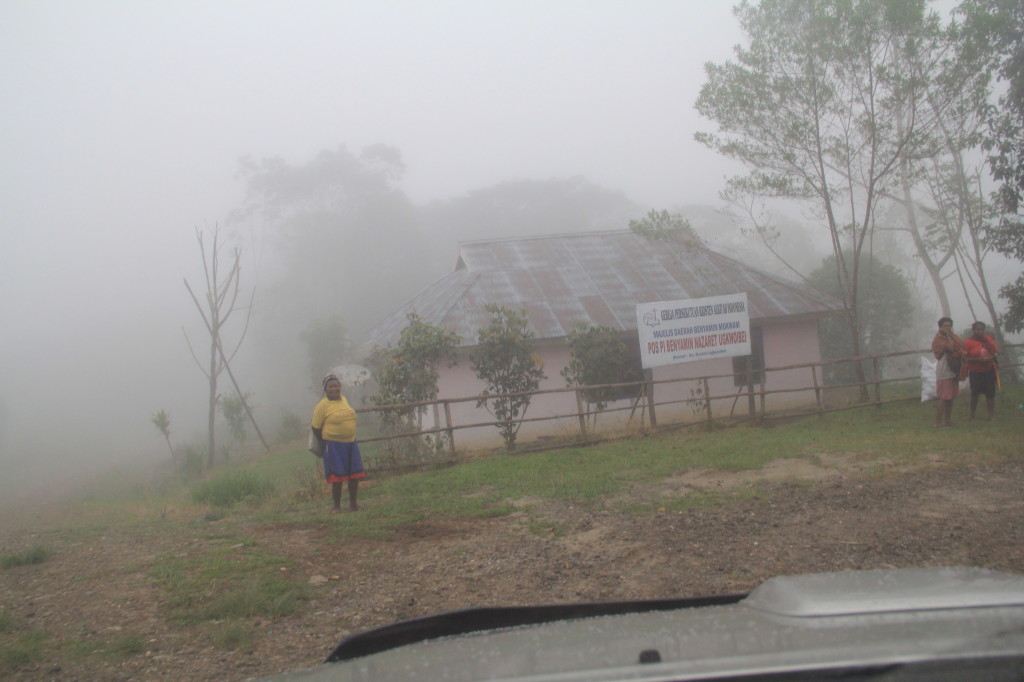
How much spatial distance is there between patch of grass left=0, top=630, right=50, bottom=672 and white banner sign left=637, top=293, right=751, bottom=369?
33.9ft

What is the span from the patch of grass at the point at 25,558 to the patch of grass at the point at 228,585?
1.33 m

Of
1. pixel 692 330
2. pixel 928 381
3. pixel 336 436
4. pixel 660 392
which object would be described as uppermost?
pixel 692 330

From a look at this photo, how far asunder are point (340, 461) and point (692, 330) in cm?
773

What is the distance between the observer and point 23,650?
4277 mm

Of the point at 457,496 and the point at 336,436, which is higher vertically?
the point at 336,436

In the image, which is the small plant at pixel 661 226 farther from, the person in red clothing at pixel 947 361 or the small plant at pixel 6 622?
the small plant at pixel 6 622

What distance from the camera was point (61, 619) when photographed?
4.89 meters

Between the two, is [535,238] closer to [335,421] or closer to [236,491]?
[236,491]

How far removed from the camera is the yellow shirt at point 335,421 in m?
8.10

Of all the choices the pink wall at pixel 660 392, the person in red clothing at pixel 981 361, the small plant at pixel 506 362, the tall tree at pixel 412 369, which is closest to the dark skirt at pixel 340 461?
the tall tree at pixel 412 369

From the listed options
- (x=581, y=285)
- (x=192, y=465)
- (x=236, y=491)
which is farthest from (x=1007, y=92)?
(x=192, y=465)

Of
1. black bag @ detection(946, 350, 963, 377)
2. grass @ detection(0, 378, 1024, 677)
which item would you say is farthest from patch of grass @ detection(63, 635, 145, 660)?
black bag @ detection(946, 350, 963, 377)

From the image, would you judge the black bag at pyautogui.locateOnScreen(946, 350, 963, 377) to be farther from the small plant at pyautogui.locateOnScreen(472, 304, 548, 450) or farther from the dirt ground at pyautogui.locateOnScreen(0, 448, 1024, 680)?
the small plant at pyautogui.locateOnScreen(472, 304, 548, 450)

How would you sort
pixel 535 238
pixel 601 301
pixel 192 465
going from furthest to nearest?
1. pixel 535 238
2. pixel 192 465
3. pixel 601 301
